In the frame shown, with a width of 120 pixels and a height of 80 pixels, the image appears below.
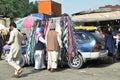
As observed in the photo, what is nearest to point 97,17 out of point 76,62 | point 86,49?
point 86,49

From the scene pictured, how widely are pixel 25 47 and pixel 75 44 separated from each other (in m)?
2.26

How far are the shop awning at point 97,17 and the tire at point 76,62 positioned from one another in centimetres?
789

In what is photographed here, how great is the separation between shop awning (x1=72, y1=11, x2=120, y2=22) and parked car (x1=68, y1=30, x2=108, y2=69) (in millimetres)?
7233

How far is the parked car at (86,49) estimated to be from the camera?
1423 centimetres

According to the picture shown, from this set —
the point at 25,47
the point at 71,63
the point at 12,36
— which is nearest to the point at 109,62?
the point at 71,63

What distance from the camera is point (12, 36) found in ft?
40.1

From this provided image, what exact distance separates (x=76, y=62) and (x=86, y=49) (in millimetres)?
666

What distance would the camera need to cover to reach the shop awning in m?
21.7

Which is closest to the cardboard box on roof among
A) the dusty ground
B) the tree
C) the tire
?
the tree

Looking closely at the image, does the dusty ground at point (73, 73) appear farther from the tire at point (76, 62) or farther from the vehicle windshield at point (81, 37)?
the vehicle windshield at point (81, 37)

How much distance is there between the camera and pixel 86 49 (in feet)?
46.8

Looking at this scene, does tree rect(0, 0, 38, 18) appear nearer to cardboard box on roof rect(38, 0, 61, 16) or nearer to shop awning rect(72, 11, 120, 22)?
cardboard box on roof rect(38, 0, 61, 16)

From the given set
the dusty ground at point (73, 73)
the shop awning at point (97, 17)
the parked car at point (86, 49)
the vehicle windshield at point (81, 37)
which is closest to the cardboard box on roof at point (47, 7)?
the shop awning at point (97, 17)

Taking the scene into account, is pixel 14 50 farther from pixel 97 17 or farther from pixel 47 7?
pixel 47 7
